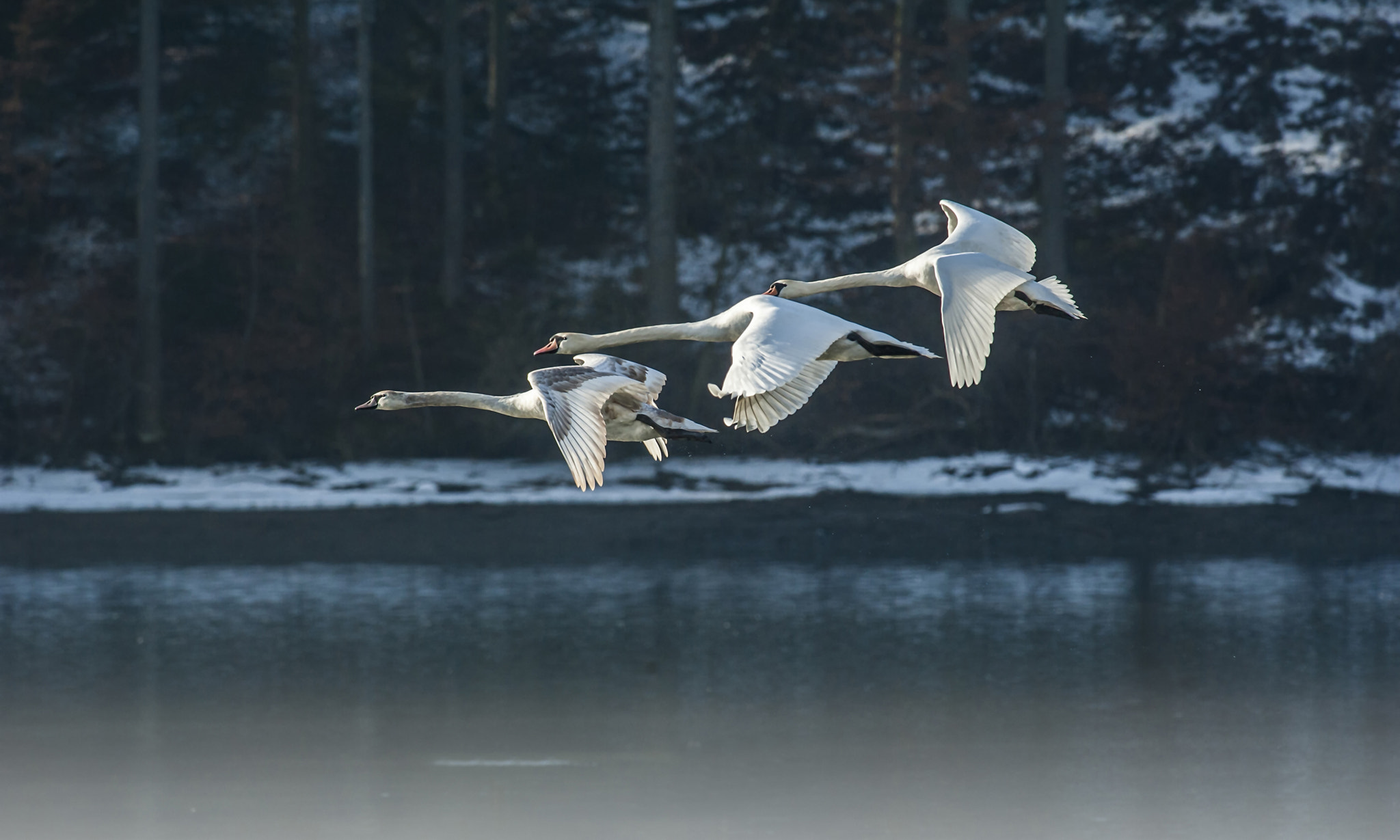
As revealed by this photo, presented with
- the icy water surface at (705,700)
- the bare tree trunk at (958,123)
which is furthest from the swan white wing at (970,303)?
the bare tree trunk at (958,123)

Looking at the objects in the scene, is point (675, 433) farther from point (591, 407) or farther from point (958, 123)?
point (958, 123)

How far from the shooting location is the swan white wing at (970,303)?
662cm

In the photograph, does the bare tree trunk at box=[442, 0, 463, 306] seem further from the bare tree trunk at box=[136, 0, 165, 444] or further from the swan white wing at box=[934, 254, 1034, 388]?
the swan white wing at box=[934, 254, 1034, 388]

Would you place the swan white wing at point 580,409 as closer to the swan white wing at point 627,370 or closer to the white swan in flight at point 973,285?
the swan white wing at point 627,370

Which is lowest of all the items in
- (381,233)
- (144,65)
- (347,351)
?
(347,351)

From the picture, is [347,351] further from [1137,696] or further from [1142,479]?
[1137,696]

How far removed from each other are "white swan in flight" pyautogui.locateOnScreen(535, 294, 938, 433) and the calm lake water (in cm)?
834

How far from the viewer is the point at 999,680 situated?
755 inches

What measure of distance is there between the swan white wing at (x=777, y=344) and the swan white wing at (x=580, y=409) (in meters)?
0.49

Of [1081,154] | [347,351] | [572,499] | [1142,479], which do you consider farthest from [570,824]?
[1081,154]

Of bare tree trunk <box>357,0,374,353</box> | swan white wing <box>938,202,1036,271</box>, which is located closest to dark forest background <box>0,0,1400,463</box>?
bare tree trunk <box>357,0,374,353</box>

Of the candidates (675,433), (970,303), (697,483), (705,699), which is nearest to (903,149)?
(697,483)

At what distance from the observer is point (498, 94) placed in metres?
36.4

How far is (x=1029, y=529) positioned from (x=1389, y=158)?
41.3 ft
